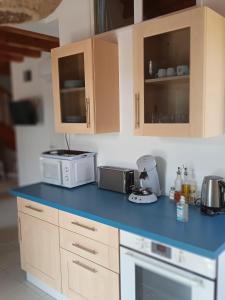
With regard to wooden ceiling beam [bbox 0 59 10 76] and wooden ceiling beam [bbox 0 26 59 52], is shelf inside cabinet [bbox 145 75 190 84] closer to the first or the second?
wooden ceiling beam [bbox 0 26 59 52]

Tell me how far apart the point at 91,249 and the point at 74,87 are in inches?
47.7

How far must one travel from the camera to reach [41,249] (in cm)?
213

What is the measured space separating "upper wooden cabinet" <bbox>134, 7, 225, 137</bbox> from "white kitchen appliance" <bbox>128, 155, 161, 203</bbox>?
26 centimetres

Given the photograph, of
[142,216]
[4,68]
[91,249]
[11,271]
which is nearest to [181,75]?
[142,216]

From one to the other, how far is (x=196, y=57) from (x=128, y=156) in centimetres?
99

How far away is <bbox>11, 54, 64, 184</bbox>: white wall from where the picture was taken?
454 centimetres

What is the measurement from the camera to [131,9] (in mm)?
2055

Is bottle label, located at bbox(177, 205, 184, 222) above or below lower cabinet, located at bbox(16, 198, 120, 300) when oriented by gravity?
above

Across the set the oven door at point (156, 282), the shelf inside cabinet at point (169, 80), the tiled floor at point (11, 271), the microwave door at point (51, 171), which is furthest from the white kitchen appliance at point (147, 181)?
the tiled floor at point (11, 271)

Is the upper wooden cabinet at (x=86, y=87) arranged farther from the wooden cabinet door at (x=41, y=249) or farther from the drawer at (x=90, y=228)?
the wooden cabinet door at (x=41, y=249)

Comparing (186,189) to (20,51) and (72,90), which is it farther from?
(20,51)

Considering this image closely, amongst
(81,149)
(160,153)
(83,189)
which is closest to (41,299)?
(83,189)

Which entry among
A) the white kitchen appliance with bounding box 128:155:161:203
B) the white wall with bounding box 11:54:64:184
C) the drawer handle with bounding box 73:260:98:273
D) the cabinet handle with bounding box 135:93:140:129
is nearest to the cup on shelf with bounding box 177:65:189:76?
the cabinet handle with bounding box 135:93:140:129

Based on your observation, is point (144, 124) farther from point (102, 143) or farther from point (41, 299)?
point (41, 299)
